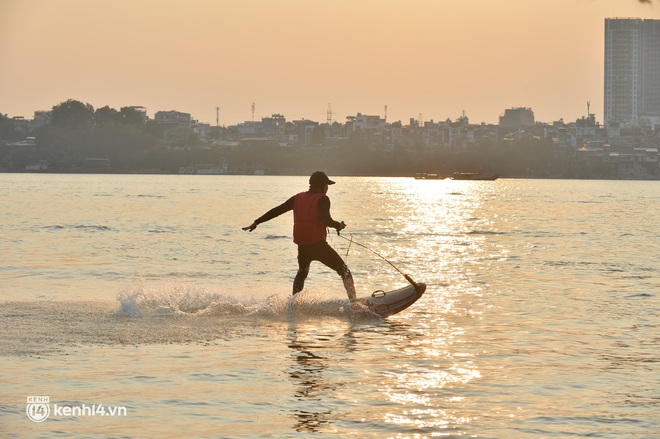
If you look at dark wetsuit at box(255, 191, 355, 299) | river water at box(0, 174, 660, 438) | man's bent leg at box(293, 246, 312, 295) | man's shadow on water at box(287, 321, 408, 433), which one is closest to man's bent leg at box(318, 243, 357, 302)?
dark wetsuit at box(255, 191, 355, 299)

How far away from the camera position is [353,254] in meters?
35.7

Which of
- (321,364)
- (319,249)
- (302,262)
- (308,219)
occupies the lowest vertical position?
(321,364)

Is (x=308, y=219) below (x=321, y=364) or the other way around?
the other way around

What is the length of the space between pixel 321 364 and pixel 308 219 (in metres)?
3.74

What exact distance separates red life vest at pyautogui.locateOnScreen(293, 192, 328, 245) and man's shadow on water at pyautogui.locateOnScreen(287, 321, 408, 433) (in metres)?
1.21

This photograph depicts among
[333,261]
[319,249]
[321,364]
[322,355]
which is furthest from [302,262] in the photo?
[321,364]

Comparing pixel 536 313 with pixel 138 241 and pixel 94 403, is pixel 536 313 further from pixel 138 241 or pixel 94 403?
pixel 138 241

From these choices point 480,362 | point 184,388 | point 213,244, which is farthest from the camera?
point 213,244

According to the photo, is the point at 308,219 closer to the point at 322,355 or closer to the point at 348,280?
the point at 348,280

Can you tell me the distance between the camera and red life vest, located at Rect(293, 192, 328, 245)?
17000 millimetres

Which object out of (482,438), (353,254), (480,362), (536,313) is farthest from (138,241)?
(482,438)

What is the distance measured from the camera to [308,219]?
1709cm

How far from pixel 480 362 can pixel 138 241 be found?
1132 inches

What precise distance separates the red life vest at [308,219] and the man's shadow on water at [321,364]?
121 centimetres
